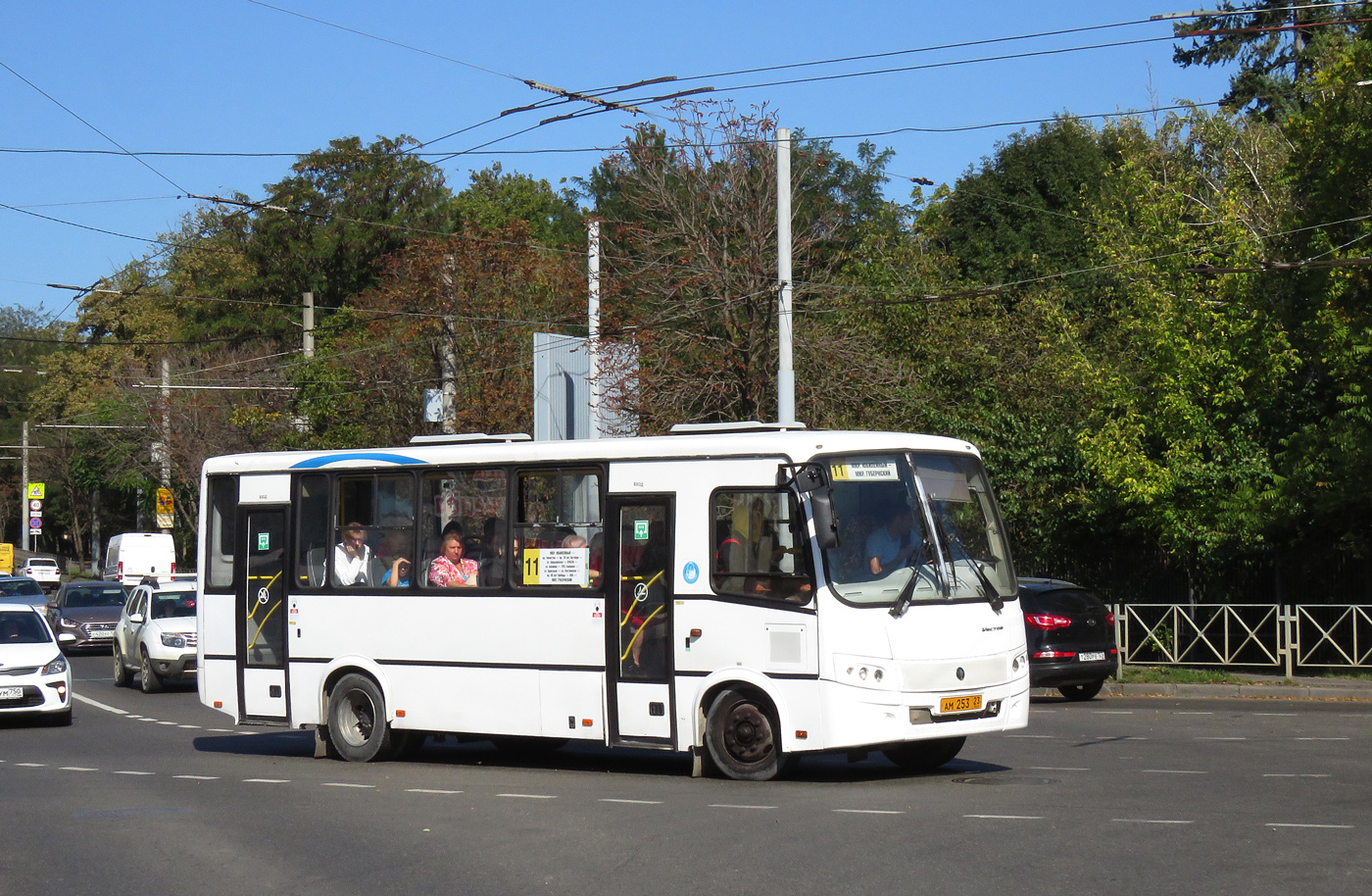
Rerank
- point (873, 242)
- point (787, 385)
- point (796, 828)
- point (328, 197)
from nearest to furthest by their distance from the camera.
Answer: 1. point (796, 828)
2. point (787, 385)
3. point (873, 242)
4. point (328, 197)

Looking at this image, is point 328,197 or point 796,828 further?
point 328,197

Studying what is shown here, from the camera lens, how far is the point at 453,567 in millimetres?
14297

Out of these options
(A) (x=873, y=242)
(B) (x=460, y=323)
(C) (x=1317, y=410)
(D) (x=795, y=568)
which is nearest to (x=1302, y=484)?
(C) (x=1317, y=410)

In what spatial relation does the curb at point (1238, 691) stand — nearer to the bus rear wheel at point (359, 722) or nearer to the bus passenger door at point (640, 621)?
the bus passenger door at point (640, 621)

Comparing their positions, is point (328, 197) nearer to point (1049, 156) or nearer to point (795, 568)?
point (1049, 156)

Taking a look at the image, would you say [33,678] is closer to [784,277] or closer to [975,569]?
[784,277]

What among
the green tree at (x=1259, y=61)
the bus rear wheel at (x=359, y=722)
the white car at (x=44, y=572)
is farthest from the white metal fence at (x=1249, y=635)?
the white car at (x=44, y=572)

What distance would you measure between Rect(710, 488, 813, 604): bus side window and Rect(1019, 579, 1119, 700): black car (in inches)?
346

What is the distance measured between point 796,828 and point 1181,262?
2016 centimetres

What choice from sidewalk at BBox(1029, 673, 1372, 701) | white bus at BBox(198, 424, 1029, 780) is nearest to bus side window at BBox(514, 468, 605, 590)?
white bus at BBox(198, 424, 1029, 780)

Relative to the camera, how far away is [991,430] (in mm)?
28969

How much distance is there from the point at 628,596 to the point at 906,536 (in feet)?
8.09

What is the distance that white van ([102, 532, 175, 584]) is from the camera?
56031 mm

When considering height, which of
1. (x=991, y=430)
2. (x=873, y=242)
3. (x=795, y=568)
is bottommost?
(x=795, y=568)
